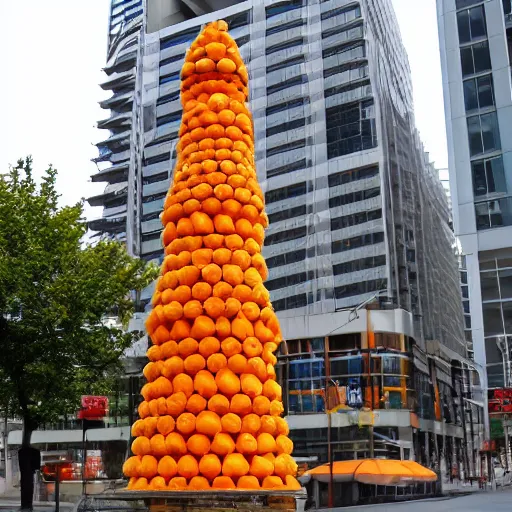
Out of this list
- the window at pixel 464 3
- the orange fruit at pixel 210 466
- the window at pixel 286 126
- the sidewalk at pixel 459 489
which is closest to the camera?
the orange fruit at pixel 210 466

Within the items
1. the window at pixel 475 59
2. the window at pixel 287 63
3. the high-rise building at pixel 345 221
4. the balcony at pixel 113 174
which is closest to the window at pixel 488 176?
the high-rise building at pixel 345 221

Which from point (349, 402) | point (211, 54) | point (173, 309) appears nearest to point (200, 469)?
point (173, 309)

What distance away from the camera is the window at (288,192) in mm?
21781

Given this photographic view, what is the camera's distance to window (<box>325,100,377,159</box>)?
21297 mm

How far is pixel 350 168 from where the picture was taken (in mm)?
21281

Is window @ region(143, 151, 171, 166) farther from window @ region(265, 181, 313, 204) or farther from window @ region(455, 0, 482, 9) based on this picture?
window @ region(455, 0, 482, 9)

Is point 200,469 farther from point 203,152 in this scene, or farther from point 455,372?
point 455,372

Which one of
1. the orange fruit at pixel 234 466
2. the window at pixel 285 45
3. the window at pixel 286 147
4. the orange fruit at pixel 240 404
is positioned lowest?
the orange fruit at pixel 234 466

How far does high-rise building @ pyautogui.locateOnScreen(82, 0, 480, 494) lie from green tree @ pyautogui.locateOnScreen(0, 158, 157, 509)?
454cm

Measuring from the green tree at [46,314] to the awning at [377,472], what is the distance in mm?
6441

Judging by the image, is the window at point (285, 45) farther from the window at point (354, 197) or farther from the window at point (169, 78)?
the window at point (354, 197)

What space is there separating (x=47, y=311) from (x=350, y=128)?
10.3m

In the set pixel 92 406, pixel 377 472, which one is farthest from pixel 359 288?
pixel 92 406

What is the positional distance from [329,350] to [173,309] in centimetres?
1103
